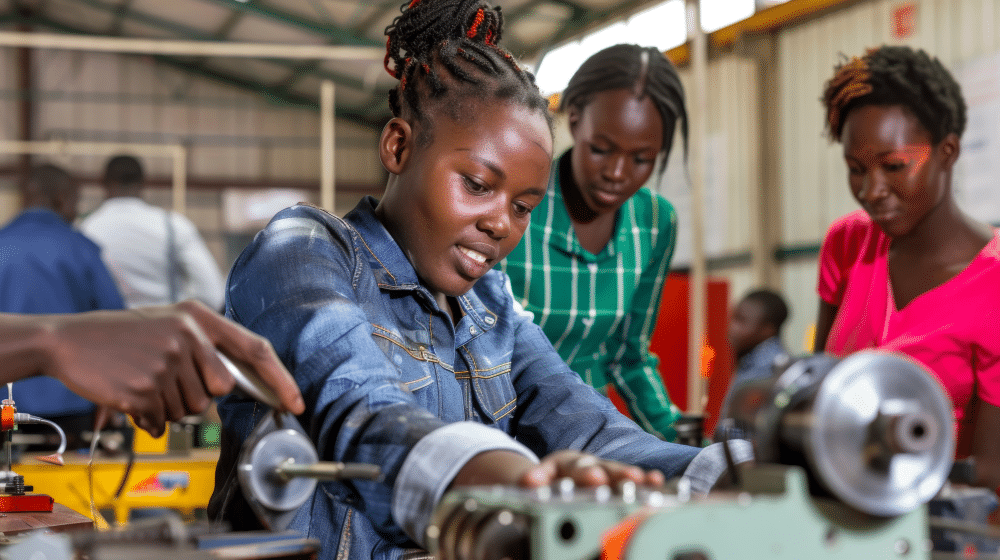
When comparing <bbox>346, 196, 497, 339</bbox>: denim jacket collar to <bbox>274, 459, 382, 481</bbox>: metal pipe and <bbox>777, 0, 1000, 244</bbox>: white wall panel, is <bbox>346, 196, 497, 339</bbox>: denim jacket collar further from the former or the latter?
<bbox>777, 0, 1000, 244</bbox>: white wall panel

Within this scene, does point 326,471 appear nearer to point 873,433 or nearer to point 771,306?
point 873,433

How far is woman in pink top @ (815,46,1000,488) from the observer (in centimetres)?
176

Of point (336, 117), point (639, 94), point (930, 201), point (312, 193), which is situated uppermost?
point (336, 117)

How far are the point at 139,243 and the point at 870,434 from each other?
3979 mm

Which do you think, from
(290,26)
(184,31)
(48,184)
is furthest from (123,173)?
(184,31)

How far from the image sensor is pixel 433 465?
0.79 metres

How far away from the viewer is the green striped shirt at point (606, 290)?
2.29m

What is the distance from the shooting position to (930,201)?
1859 mm

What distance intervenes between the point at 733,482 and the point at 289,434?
36 centimetres

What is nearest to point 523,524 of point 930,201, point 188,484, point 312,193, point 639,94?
point 930,201

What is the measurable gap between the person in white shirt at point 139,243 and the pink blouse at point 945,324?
2973 mm

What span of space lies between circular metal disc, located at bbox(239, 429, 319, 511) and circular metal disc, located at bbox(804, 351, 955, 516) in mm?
422

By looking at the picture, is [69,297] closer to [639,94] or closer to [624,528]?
[639,94]

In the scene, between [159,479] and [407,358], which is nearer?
[407,358]
